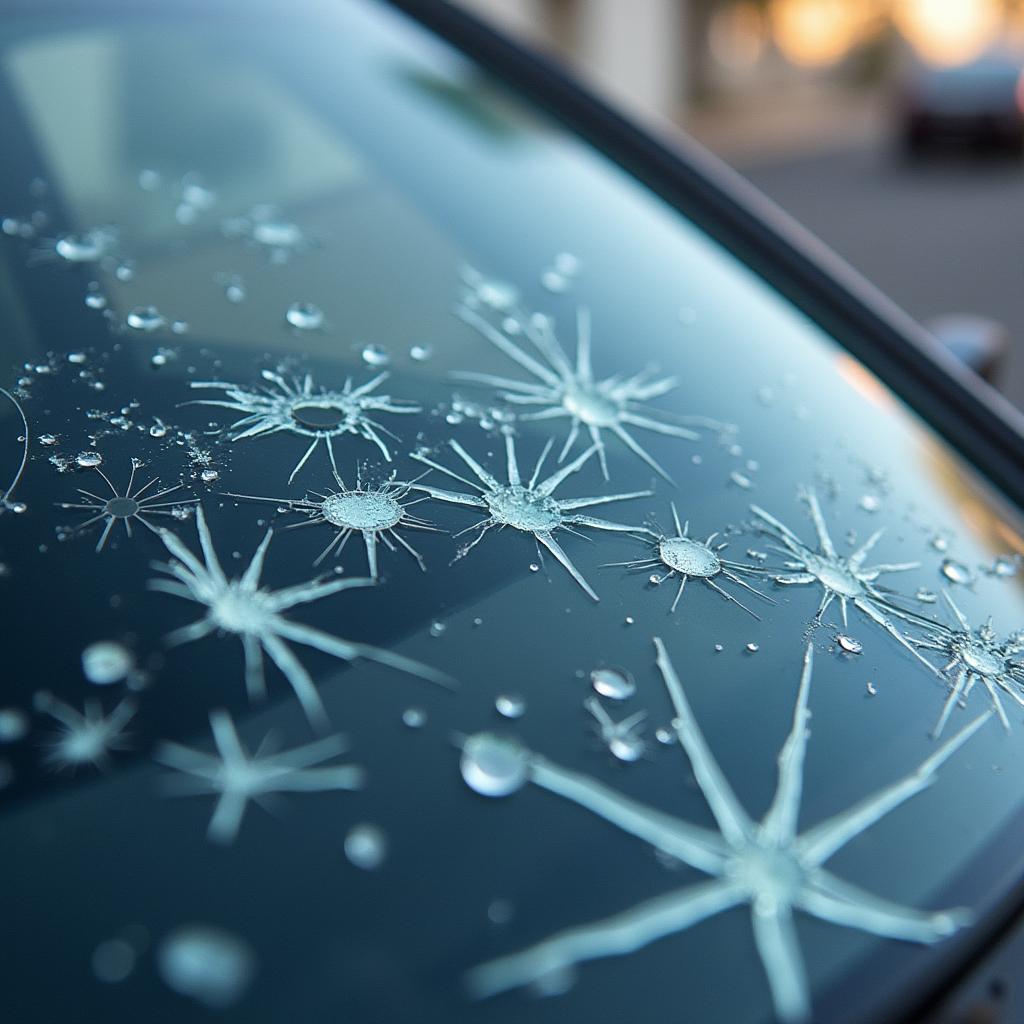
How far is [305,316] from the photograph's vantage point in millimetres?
1094

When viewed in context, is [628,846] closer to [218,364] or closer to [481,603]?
[481,603]

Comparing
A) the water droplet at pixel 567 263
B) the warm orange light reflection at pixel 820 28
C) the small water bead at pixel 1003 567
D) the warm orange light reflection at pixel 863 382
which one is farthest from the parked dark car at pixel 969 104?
the small water bead at pixel 1003 567

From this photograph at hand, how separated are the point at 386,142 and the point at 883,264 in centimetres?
617

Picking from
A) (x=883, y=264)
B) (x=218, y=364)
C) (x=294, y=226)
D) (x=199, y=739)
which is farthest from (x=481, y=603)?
(x=883, y=264)

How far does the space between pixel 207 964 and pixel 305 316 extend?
26.7 inches

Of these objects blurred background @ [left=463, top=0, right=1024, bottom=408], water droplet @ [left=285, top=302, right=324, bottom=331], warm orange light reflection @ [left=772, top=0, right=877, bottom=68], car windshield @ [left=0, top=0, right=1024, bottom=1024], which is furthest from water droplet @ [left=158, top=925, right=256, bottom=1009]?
warm orange light reflection @ [left=772, top=0, right=877, bottom=68]

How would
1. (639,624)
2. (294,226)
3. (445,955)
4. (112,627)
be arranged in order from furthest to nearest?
(294,226) → (639,624) → (112,627) → (445,955)

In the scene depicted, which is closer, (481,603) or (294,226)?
(481,603)

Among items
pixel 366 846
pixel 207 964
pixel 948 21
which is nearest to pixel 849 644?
pixel 366 846

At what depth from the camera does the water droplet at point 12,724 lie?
2.18ft

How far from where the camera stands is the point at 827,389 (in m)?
1.25

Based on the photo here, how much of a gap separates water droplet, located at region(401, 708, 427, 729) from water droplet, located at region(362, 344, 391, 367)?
0.43m

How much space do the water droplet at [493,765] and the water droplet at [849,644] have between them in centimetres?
32

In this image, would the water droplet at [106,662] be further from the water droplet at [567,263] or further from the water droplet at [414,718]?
the water droplet at [567,263]
